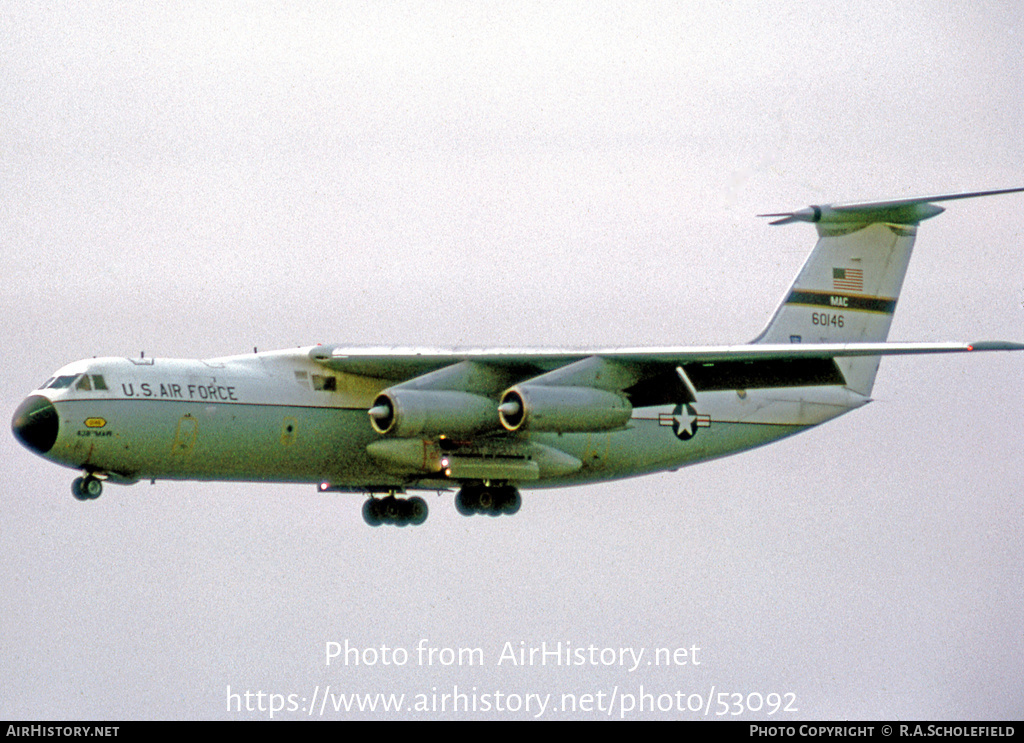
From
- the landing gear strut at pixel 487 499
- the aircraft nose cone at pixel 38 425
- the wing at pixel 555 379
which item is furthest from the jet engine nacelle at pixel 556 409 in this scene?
the aircraft nose cone at pixel 38 425

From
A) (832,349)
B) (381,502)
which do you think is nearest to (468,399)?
(381,502)

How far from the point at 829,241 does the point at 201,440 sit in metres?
11.6

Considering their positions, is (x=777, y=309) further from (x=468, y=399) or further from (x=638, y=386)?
(x=468, y=399)

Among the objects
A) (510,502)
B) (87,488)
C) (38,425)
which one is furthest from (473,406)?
(38,425)

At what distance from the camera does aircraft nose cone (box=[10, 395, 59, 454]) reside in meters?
27.0

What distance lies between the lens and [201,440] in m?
27.8

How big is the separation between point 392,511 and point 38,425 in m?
6.68

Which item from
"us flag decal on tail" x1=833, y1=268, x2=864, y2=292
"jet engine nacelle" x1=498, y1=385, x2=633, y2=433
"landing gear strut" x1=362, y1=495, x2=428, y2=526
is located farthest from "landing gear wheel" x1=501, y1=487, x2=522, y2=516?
"us flag decal on tail" x1=833, y1=268, x2=864, y2=292

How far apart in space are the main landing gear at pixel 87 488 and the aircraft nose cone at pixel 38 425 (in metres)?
0.89

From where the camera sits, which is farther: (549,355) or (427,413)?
(549,355)

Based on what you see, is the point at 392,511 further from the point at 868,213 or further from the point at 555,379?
the point at 868,213

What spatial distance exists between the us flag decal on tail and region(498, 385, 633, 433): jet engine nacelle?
20.3 feet

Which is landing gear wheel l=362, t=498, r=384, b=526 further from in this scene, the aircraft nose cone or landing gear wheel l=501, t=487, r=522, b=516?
the aircraft nose cone

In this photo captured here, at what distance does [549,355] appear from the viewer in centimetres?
2856
